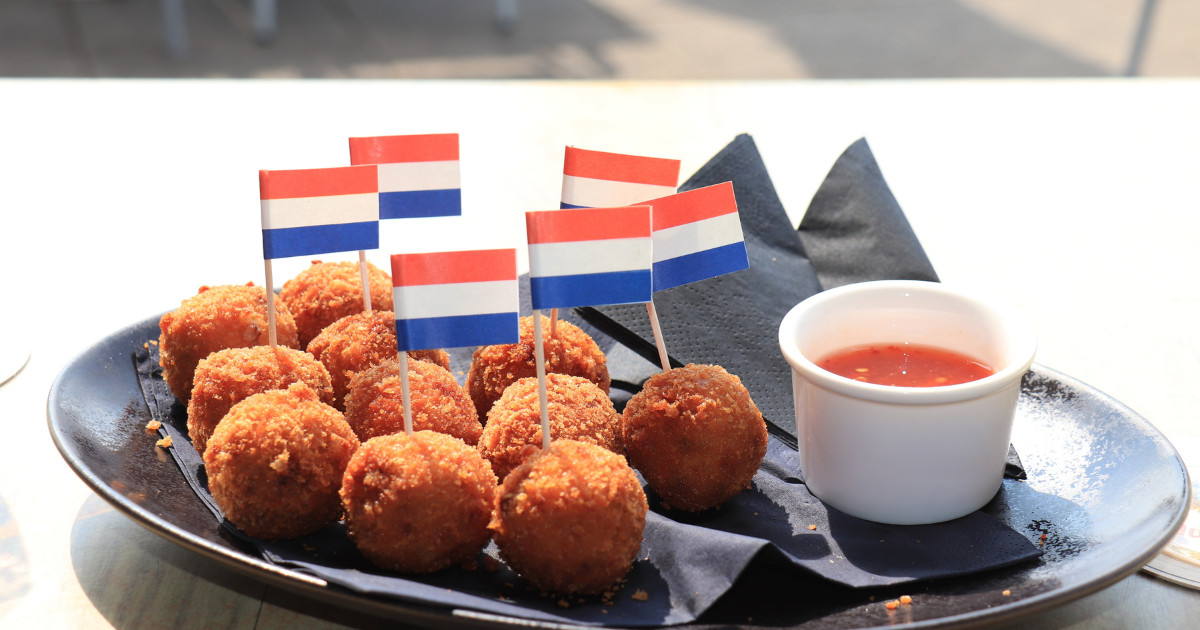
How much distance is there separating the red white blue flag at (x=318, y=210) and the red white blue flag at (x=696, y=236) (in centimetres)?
45

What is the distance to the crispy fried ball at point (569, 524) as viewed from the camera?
4.34ft

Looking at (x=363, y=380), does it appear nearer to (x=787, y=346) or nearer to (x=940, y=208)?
(x=787, y=346)

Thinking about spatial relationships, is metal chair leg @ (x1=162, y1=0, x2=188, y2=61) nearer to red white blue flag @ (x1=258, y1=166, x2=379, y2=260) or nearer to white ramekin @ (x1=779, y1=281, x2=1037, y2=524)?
red white blue flag @ (x1=258, y1=166, x2=379, y2=260)

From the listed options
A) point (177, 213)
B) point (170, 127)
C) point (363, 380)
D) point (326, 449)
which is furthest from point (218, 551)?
point (170, 127)

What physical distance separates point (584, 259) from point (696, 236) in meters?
0.26

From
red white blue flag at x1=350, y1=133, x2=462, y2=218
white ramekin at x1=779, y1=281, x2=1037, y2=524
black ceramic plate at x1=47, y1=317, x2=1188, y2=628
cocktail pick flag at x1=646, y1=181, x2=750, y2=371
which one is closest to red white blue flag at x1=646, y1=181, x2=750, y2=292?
cocktail pick flag at x1=646, y1=181, x2=750, y2=371

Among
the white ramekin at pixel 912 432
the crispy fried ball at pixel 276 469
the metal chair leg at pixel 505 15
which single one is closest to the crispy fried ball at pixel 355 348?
the crispy fried ball at pixel 276 469

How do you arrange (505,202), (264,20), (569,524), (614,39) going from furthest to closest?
(614,39)
(264,20)
(505,202)
(569,524)

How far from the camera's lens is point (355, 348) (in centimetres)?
176

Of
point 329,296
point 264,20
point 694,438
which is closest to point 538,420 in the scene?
point 694,438

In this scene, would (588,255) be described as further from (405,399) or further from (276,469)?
(276,469)

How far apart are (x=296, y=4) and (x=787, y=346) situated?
337 inches

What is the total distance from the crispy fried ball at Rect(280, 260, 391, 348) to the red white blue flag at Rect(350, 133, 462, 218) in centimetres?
18

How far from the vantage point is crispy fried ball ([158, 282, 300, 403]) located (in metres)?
1.74
